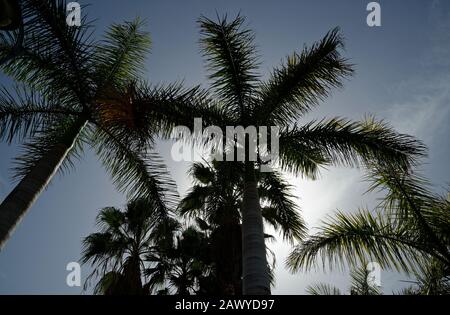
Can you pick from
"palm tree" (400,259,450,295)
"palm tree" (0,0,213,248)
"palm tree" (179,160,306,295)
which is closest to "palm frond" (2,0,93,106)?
"palm tree" (0,0,213,248)

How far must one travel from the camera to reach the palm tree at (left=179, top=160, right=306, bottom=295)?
861 cm

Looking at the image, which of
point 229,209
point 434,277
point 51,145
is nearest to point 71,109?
point 51,145

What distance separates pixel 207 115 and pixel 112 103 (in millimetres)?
2184

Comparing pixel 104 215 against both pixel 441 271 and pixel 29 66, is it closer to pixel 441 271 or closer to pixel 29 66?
pixel 29 66

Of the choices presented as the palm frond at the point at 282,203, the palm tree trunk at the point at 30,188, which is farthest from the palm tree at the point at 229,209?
the palm tree trunk at the point at 30,188

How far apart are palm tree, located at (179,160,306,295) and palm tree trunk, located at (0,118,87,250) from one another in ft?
11.5

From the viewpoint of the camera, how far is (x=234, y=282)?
1017 cm

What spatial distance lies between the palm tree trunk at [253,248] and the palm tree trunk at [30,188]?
3.79m

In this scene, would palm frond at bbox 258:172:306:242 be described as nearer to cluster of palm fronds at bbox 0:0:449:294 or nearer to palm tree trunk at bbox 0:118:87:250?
cluster of palm fronds at bbox 0:0:449:294

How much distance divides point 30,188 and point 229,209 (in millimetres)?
5162

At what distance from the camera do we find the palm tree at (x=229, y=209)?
8.61 meters

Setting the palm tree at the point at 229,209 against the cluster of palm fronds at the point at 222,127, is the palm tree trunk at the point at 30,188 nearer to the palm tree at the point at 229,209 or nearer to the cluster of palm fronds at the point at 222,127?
the cluster of palm fronds at the point at 222,127

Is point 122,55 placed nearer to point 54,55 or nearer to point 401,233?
point 54,55
